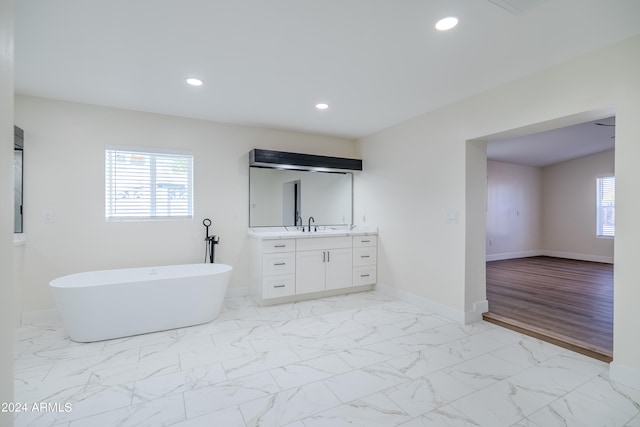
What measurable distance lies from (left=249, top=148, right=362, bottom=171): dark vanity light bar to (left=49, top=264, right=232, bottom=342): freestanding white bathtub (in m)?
1.52

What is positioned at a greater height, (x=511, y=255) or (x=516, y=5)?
(x=516, y=5)

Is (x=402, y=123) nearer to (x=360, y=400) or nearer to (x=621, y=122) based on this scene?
(x=621, y=122)

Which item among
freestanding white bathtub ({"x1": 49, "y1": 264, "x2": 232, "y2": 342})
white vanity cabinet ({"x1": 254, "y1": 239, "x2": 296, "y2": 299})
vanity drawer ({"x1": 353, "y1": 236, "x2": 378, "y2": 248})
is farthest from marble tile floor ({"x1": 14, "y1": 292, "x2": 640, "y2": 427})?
vanity drawer ({"x1": 353, "y1": 236, "x2": 378, "y2": 248})

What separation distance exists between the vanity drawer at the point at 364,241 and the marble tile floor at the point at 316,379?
136 centimetres

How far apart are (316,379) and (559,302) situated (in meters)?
3.43

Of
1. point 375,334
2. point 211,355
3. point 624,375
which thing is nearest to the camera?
point 624,375

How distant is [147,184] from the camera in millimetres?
3705

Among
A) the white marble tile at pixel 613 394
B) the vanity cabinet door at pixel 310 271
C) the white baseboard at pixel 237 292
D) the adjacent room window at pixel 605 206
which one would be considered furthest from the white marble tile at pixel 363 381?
the adjacent room window at pixel 605 206

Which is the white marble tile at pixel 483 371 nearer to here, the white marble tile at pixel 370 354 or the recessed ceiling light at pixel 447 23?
the white marble tile at pixel 370 354

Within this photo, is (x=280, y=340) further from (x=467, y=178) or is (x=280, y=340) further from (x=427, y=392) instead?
(x=467, y=178)

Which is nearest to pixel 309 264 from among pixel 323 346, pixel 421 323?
pixel 323 346

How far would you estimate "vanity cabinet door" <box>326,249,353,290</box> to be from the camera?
13.4 ft

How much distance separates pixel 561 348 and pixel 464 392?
1316mm

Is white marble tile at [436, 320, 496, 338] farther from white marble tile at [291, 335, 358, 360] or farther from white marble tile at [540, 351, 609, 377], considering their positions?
white marble tile at [291, 335, 358, 360]
